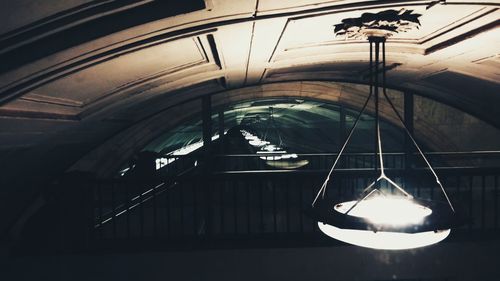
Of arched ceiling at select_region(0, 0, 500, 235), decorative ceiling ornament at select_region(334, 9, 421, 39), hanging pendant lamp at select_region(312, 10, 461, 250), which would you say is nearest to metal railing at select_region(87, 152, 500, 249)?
hanging pendant lamp at select_region(312, 10, 461, 250)

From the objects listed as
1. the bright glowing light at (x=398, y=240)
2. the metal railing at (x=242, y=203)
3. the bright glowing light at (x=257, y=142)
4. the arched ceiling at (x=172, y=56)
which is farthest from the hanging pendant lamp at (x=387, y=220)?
the bright glowing light at (x=257, y=142)

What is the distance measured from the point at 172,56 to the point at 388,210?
90.2 inches

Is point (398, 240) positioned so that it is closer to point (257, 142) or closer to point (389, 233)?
point (389, 233)

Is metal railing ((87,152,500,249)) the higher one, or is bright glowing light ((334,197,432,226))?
bright glowing light ((334,197,432,226))

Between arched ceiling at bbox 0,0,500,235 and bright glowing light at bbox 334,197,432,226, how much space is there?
120 centimetres

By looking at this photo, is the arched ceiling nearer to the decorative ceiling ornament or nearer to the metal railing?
the decorative ceiling ornament

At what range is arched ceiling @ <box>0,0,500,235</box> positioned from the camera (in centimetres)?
216

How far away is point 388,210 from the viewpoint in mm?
2109

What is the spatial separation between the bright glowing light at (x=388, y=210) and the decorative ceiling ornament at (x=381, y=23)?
124cm

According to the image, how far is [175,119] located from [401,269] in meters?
5.96

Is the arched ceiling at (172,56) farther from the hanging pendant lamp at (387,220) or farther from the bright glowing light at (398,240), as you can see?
the bright glowing light at (398,240)

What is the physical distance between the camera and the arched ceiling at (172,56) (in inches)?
85.2

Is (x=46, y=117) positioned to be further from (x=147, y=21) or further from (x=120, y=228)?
(x=120, y=228)

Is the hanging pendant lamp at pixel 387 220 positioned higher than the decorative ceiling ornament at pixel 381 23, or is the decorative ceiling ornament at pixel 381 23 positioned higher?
the decorative ceiling ornament at pixel 381 23
